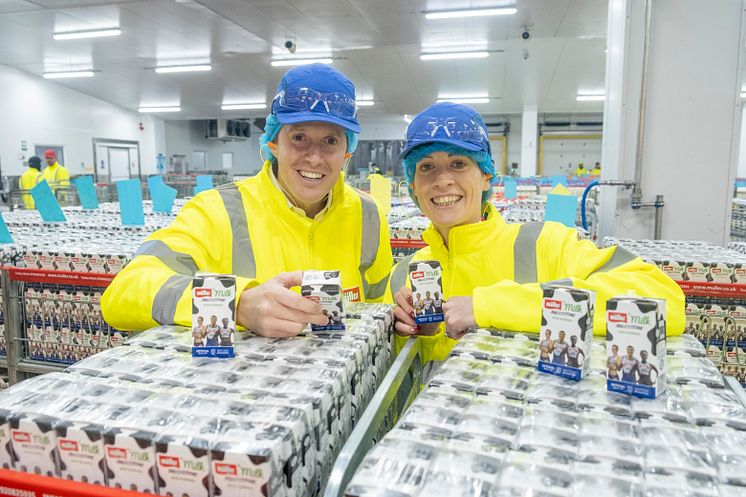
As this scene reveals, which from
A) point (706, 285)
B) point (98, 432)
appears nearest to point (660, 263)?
point (706, 285)

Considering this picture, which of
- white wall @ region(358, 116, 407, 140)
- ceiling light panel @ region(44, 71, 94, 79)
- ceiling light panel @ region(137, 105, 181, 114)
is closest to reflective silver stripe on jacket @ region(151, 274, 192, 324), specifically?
ceiling light panel @ region(44, 71, 94, 79)

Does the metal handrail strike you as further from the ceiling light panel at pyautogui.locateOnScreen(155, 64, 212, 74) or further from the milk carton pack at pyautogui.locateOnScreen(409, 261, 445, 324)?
the ceiling light panel at pyautogui.locateOnScreen(155, 64, 212, 74)

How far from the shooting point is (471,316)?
5.55ft

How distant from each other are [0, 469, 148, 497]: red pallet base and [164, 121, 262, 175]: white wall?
93.7ft

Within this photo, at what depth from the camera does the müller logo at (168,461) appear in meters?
0.98

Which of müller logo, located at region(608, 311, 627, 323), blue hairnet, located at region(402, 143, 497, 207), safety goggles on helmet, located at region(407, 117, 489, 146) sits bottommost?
müller logo, located at region(608, 311, 627, 323)

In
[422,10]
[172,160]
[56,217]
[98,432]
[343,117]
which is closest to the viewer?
[98,432]

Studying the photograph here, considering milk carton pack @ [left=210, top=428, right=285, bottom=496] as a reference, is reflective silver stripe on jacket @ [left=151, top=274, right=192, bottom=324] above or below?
above

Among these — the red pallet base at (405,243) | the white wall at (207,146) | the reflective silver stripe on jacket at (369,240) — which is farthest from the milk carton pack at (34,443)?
the white wall at (207,146)

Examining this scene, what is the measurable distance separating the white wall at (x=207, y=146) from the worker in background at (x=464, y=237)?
27.7 meters

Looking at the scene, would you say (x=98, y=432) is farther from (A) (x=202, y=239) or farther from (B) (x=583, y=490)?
(A) (x=202, y=239)

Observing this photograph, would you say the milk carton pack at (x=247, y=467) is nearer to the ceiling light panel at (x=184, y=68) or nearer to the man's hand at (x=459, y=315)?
the man's hand at (x=459, y=315)

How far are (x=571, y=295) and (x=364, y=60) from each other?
656 inches

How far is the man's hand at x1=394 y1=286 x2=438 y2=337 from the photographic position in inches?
71.4
